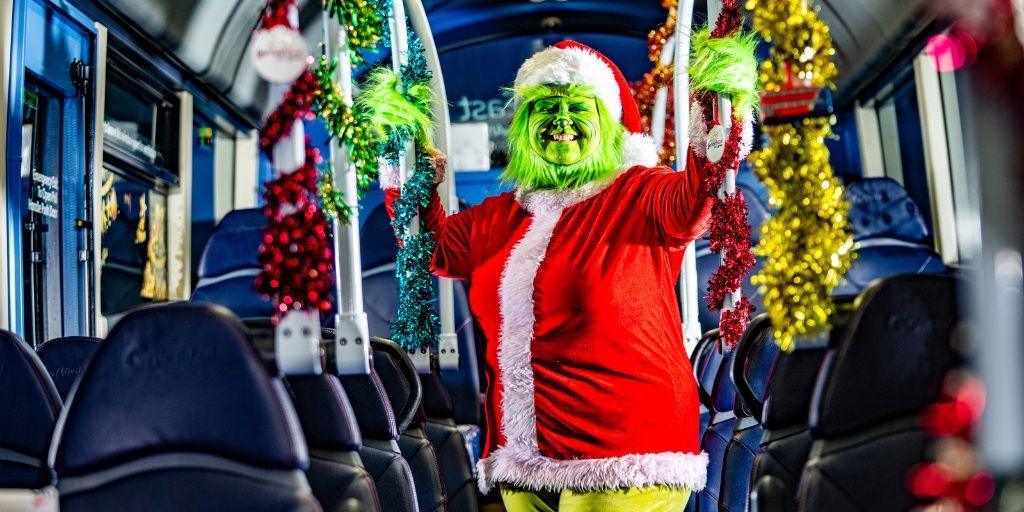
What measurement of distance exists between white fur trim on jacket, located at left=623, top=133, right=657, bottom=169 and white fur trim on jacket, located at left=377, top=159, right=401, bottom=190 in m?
0.62

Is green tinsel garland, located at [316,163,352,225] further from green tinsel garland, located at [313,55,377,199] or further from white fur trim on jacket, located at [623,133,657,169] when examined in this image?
white fur trim on jacket, located at [623,133,657,169]

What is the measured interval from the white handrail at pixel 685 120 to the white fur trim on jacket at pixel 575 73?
0.73 feet

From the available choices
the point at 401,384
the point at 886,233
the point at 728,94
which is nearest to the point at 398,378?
the point at 401,384

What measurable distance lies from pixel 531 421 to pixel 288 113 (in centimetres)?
81

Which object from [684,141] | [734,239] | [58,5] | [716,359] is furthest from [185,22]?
[734,239]

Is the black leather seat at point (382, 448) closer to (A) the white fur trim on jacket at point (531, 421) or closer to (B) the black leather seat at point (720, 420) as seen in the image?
(A) the white fur trim on jacket at point (531, 421)

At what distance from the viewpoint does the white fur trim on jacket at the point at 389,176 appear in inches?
98.9

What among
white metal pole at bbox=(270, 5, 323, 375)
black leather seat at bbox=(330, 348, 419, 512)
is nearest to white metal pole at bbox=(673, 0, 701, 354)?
black leather seat at bbox=(330, 348, 419, 512)

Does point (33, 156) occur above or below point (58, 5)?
below

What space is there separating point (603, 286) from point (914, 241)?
2862 millimetres

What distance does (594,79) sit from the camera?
2.31 m

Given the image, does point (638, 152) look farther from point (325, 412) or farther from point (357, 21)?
point (325, 412)

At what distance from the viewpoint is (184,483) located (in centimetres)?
136

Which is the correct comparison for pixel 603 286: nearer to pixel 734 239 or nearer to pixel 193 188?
pixel 734 239
